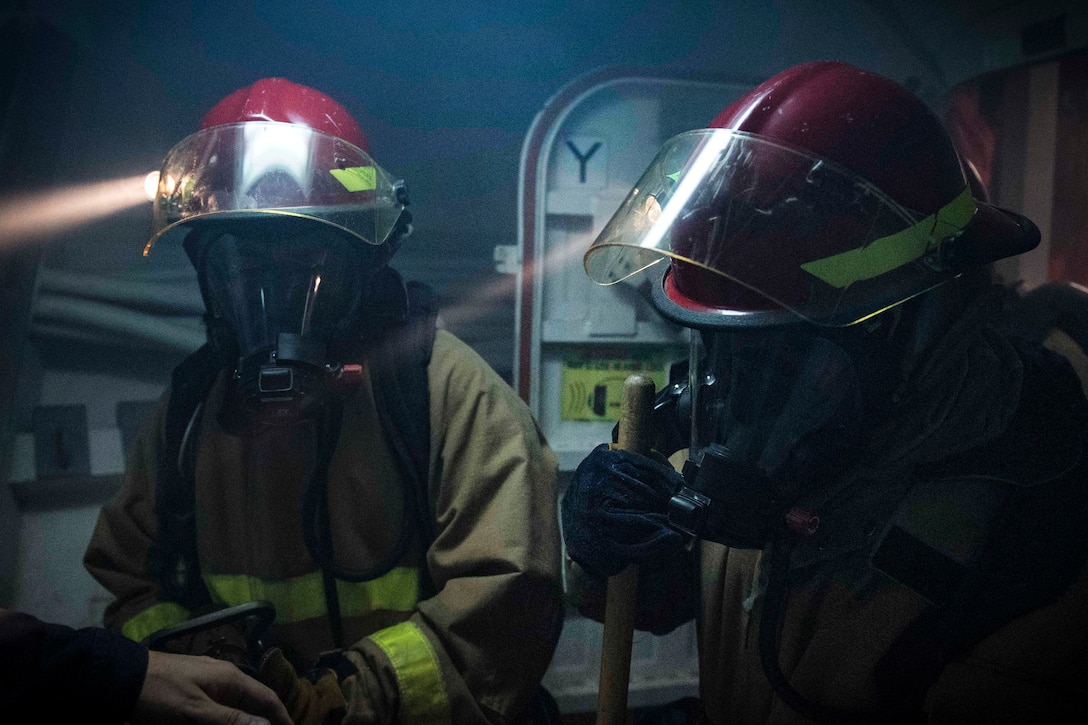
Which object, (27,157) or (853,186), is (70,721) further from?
(27,157)

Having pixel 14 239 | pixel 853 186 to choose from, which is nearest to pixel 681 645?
pixel 853 186

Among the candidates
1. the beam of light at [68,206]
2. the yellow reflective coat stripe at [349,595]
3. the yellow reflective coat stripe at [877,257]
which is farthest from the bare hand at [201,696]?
the beam of light at [68,206]

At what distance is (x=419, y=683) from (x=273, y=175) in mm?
1012

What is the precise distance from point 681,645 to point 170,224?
6.34 ft

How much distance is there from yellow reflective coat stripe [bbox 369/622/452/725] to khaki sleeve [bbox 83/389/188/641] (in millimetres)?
564

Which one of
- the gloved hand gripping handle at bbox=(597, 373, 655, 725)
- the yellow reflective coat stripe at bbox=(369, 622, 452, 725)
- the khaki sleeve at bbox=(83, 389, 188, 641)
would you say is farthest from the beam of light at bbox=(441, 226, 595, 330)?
the yellow reflective coat stripe at bbox=(369, 622, 452, 725)

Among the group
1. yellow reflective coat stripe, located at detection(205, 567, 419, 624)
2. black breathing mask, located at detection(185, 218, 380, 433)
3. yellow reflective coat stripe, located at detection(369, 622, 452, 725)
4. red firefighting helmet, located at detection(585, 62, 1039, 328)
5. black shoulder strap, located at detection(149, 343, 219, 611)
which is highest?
red firefighting helmet, located at detection(585, 62, 1039, 328)

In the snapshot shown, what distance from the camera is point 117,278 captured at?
2.16m

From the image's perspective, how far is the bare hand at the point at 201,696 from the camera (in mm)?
1101

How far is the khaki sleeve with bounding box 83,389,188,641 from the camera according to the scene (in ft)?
5.28

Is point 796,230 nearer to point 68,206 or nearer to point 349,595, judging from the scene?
point 349,595

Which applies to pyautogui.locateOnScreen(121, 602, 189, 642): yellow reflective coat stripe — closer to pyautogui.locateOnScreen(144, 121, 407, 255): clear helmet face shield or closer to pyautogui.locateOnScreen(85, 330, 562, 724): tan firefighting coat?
pyautogui.locateOnScreen(85, 330, 562, 724): tan firefighting coat

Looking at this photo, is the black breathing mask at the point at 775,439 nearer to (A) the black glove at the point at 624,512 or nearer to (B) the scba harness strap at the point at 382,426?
(A) the black glove at the point at 624,512

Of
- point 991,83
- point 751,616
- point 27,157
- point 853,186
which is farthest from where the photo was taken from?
point 991,83
